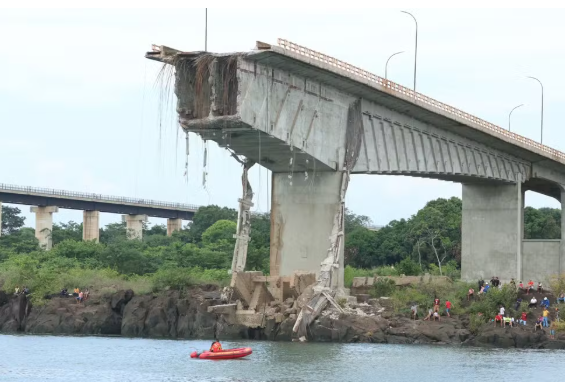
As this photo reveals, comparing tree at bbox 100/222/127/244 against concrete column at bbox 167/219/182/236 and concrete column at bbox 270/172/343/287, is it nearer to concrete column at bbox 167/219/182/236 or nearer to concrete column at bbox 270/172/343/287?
concrete column at bbox 167/219/182/236

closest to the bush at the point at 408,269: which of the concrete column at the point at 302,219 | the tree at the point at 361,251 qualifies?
the concrete column at the point at 302,219

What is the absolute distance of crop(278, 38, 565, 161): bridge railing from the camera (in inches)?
2762

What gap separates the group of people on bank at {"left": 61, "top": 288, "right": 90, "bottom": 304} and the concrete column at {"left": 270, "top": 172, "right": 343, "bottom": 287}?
546 inches

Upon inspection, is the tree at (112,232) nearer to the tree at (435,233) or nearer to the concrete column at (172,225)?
the concrete column at (172,225)

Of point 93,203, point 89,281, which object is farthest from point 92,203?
point 89,281

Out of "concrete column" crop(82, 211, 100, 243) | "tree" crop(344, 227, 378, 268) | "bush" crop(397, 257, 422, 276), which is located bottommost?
"bush" crop(397, 257, 422, 276)

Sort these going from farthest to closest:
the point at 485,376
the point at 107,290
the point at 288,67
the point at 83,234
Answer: the point at 83,234
the point at 107,290
the point at 288,67
the point at 485,376

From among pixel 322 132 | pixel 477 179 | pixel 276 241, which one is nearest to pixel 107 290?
pixel 276 241

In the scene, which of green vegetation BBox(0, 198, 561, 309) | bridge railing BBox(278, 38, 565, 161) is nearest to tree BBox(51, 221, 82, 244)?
green vegetation BBox(0, 198, 561, 309)

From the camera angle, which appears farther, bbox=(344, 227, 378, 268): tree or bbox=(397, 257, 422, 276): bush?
bbox=(344, 227, 378, 268): tree

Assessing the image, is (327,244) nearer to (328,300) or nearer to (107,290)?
(328,300)

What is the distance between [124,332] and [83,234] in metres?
68.5

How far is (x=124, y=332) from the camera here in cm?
7925

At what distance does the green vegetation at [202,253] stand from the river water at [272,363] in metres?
15.4
